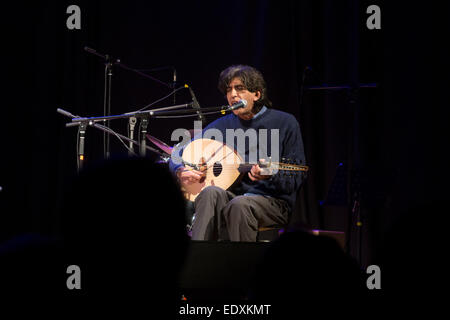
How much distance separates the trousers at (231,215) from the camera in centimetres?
283

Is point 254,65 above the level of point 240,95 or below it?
above

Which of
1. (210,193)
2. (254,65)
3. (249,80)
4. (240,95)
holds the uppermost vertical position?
(254,65)

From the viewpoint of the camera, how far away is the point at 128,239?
0.73 m

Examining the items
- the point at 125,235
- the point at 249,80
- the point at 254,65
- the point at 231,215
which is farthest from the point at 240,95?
the point at 125,235

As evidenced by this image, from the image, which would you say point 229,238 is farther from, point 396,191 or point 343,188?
point 396,191

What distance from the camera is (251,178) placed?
294 centimetres

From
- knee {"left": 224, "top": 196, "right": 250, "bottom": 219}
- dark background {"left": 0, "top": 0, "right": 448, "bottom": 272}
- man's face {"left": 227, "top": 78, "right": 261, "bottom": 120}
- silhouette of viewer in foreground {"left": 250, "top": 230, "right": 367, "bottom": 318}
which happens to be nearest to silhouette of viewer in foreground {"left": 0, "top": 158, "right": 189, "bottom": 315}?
silhouette of viewer in foreground {"left": 250, "top": 230, "right": 367, "bottom": 318}

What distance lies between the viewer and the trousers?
2828mm

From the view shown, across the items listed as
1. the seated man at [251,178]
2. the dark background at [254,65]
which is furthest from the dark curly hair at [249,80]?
the dark background at [254,65]

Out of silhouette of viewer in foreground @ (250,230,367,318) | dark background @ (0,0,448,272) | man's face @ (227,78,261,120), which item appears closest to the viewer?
silhouette of viewer in foreground @ (250,230,367,318)

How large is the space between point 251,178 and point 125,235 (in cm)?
224

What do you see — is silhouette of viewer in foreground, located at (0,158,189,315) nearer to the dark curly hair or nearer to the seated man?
the seated man

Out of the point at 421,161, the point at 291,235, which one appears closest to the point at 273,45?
the point at 421,161

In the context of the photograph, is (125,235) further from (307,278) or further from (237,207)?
(237,207)
